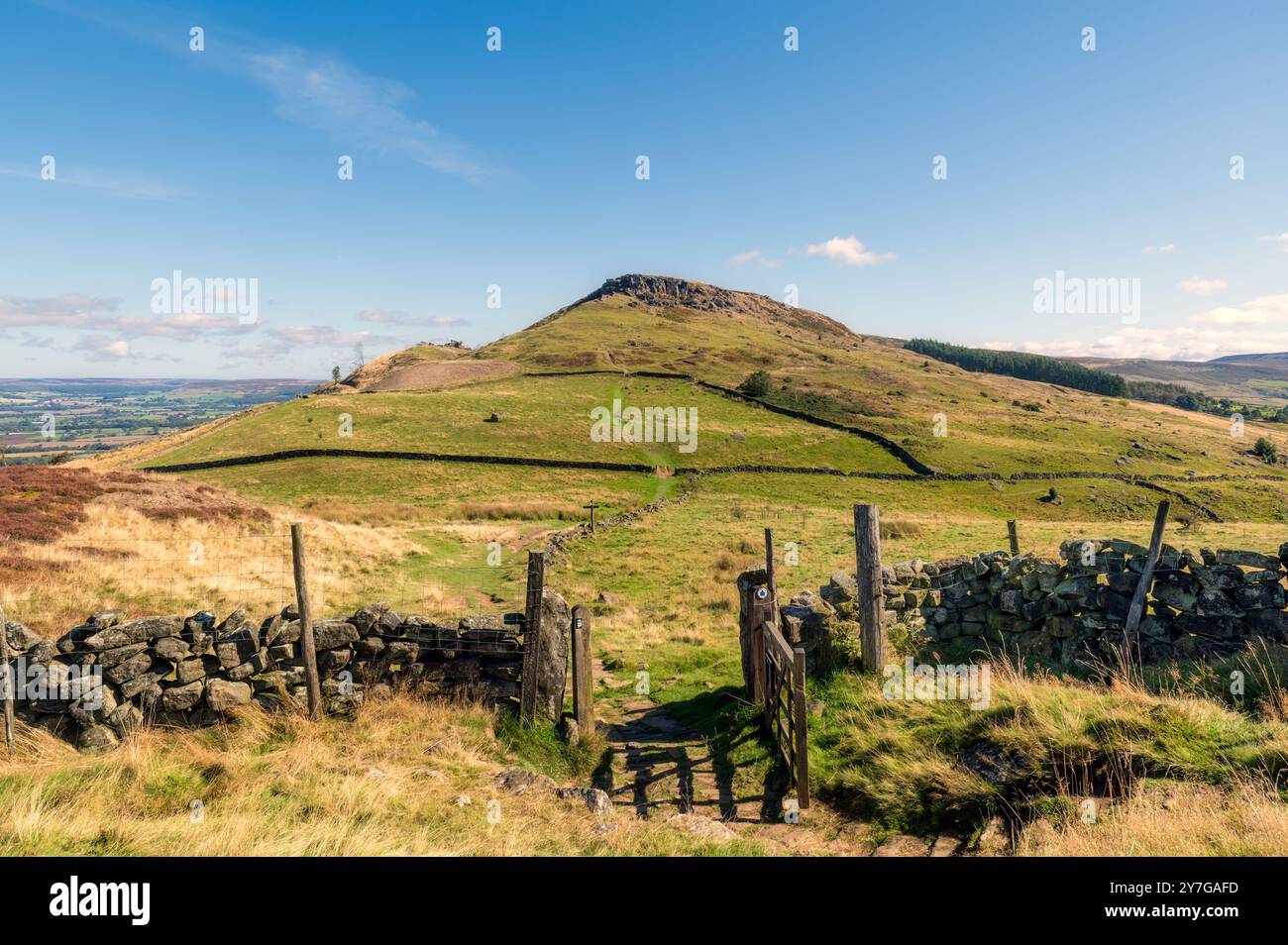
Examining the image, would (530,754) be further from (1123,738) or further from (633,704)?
(1123,738)

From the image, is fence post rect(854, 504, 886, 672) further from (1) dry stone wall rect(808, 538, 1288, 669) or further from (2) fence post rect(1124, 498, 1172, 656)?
(2) fence post rect(1124, 498, 1172, 656)

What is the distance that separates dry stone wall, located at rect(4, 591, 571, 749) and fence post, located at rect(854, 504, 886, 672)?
5330 millimetres

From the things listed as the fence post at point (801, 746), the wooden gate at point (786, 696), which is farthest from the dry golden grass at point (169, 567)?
the fence post at point (801, 746)

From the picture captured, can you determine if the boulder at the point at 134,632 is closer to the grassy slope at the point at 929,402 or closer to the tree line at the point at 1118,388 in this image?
the grassy slope at the point at 929,402

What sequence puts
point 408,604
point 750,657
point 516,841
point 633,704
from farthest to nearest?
point 408,604 → point 633,704 → point 750,657 → point 516,841

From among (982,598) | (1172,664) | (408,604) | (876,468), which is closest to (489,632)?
(408,604)

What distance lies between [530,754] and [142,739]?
5.34 meters

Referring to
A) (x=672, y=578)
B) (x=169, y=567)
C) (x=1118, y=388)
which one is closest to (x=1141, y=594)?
(x=672, y=578)

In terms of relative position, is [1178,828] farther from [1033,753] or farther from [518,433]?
[518,433]

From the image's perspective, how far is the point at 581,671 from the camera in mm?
10406

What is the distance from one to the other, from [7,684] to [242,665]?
2695 mm

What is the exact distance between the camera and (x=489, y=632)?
10.7 metres

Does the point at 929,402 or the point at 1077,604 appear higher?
the point at 929,402
